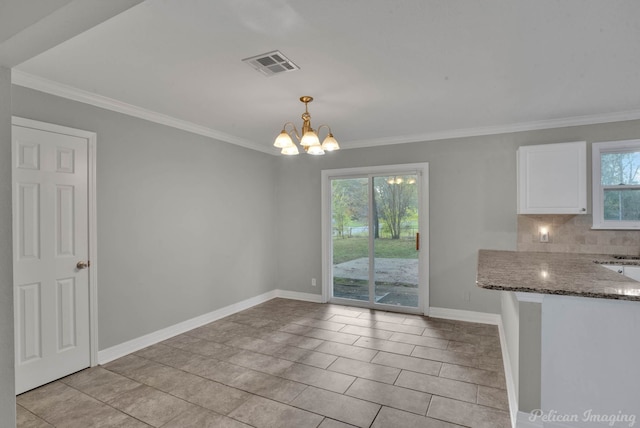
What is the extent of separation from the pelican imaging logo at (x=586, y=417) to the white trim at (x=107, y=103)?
427 cm

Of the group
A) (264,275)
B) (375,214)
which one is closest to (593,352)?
(375,214)

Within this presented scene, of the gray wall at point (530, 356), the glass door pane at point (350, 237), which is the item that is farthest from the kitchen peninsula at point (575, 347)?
the glass door pane at point (350, 237)

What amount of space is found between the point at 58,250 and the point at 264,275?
3.03 m

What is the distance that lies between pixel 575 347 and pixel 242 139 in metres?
4.47

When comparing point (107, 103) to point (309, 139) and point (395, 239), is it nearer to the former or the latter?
point (309, 139)

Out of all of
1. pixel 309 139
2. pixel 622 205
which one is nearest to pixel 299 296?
pixel 309 139

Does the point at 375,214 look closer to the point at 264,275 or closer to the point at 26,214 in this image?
the point at 264,275

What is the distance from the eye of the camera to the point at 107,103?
3330 mm

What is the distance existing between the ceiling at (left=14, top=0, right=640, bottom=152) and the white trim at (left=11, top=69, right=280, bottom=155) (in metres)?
0.02

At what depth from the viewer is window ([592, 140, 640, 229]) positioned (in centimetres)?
381

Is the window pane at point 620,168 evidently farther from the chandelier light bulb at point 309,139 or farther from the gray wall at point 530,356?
the chandelier light bulb at point 309,139

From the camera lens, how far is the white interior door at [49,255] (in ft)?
9.05

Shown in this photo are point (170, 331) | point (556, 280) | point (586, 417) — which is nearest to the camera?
point (586, 417)

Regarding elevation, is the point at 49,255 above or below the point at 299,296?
above
